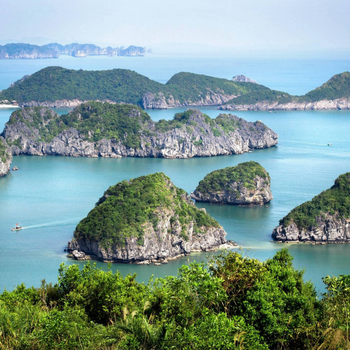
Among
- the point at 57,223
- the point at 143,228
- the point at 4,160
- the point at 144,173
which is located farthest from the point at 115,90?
the point at 143,228

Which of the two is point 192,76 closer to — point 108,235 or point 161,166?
point 161,166

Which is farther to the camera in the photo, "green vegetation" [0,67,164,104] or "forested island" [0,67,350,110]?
"forested island" [0,67,350,110]

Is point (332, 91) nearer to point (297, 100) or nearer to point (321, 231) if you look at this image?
point (297, 100)

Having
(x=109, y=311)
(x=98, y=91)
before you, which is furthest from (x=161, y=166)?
(x=98, y=91)

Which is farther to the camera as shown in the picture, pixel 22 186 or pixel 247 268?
pixel 22 186

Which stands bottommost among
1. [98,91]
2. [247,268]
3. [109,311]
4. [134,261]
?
[134,261]

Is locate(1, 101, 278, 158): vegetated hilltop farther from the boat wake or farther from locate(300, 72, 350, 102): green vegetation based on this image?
locate(300, 72, 350, 102): green vegetation

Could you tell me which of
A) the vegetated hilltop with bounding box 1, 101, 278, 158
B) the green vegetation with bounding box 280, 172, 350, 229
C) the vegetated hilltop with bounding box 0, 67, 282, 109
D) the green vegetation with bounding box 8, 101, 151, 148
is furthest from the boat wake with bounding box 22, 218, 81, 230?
the vegetated hilltop with bounding box 0, 67, 282, 109
